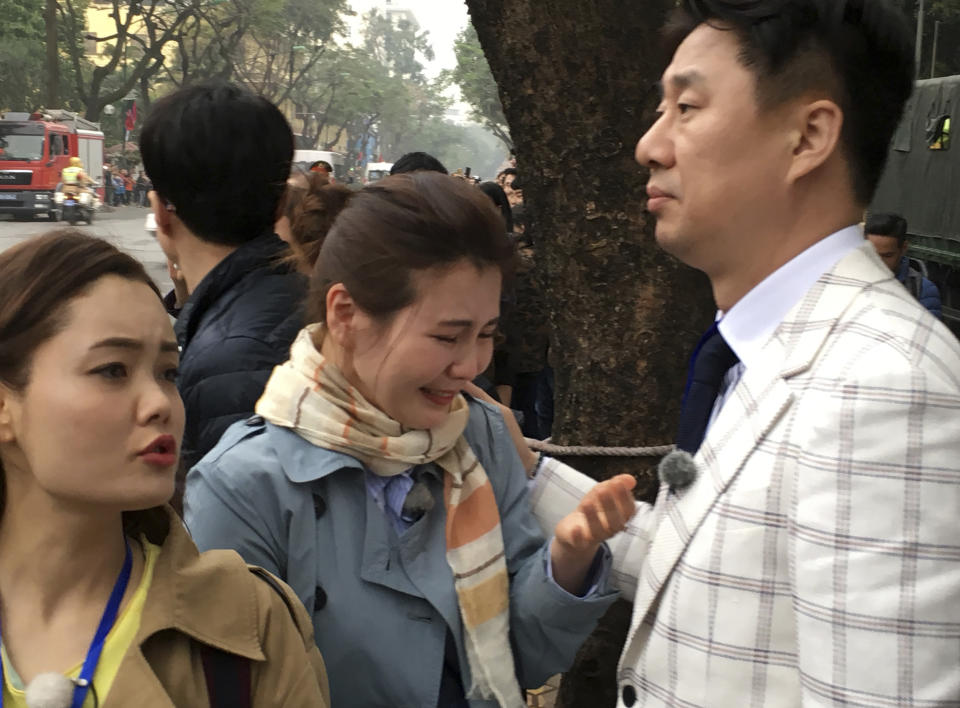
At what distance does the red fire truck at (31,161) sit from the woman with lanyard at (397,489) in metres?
31.2

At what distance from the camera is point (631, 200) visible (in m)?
3.07

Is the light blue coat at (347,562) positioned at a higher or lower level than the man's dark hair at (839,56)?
lower

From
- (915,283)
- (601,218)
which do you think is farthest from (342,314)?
(915,283)

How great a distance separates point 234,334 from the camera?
250 cm

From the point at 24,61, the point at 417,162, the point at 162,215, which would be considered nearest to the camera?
the point at 162,215

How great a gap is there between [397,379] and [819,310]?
75cm

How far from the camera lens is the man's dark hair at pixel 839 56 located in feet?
5.32

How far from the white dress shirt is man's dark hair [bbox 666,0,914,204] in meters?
0.10

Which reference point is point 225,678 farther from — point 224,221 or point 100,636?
point 224,221

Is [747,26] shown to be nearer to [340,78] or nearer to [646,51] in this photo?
[646,51]

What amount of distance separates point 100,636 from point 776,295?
1051 millimetres

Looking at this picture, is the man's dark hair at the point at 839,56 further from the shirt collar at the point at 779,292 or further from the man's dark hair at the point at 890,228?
the man's dark hair at the point at 890,228

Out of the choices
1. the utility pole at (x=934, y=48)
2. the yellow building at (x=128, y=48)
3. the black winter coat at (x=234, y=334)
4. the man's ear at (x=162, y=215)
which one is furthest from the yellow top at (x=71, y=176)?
the black winter coat at (x=234, y=334)

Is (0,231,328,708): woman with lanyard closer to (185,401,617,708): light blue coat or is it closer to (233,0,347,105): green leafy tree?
(185,401,617,708): light blue coat
